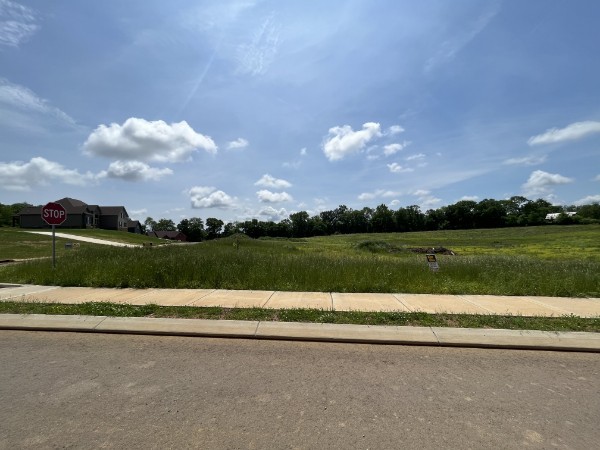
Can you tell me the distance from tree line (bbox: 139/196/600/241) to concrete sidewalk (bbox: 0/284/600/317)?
111892mm

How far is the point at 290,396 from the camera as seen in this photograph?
142 inches

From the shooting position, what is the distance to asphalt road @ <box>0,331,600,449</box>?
291 centimetres

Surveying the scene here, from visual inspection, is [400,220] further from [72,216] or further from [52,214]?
[52,214]

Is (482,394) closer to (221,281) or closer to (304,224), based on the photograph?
(221,281)

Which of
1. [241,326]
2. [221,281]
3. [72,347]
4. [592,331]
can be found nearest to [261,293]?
[221,281]

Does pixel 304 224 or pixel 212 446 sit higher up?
pixel 304 224

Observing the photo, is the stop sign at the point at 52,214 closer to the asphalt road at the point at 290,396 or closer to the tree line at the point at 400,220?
the asphalt road at the point at 290,396

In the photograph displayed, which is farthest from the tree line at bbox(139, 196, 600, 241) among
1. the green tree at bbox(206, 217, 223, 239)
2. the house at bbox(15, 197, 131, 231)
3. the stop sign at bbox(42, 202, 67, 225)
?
the stop sign at bbox(42, 202, 67, 225)

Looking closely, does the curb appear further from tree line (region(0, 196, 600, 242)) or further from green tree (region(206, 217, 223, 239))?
green tree (region(206, 217, 223, 239))

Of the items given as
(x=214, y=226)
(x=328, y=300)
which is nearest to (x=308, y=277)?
(x=328, y=300)

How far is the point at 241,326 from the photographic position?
5.79 m

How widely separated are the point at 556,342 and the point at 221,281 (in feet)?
25.0

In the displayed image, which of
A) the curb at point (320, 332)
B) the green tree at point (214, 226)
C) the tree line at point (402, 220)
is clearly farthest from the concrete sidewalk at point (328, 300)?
the green tree at point (214, 226)

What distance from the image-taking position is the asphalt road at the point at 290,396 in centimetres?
291
